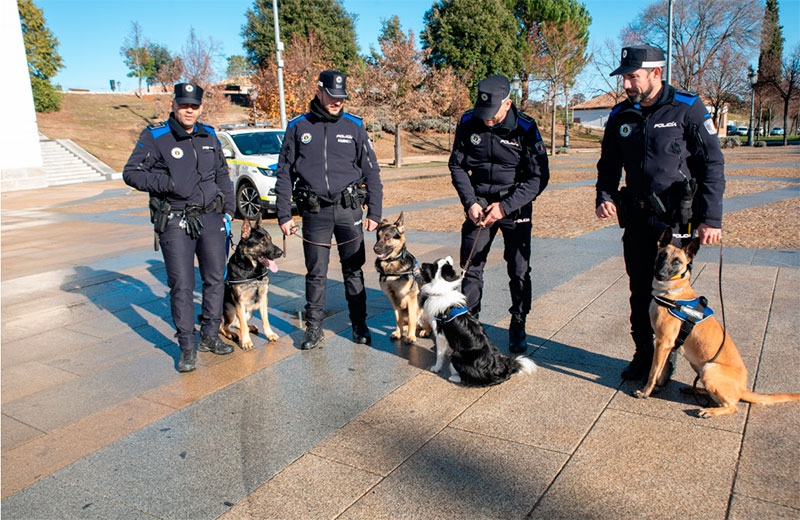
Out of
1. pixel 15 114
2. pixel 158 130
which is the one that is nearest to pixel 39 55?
pixel 15 114

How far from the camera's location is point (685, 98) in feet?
11.6

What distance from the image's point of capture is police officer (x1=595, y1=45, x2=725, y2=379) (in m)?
3.46

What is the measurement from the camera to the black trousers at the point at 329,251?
4863 millimetres

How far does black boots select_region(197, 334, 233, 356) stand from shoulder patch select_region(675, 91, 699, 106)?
4.00m

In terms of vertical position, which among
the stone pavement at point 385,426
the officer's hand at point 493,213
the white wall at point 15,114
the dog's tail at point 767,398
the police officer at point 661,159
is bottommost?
the stone pavement at point 385,426

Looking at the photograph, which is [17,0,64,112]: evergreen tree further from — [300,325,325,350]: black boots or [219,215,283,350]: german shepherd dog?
[300,325,325,350]: black boots

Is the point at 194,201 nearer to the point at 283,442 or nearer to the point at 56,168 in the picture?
the point at 283,442

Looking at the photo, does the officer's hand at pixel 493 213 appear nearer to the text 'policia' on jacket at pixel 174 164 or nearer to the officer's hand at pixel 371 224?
the officer's hand at pixel 371 224

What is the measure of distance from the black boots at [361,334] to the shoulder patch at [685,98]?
3067 mm

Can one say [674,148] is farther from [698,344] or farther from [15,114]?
[15,114]

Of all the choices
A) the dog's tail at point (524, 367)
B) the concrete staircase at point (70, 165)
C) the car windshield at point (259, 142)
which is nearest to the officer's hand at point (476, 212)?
the dog's tail at point (524, 367)

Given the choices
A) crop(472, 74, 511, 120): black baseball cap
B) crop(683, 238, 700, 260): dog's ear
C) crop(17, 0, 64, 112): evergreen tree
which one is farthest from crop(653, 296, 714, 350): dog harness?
crop(17, 0, 64, 112): evergreen tree

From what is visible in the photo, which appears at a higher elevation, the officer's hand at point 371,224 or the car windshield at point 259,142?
the car windshield at point 259,142

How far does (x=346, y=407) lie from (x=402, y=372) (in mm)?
693
